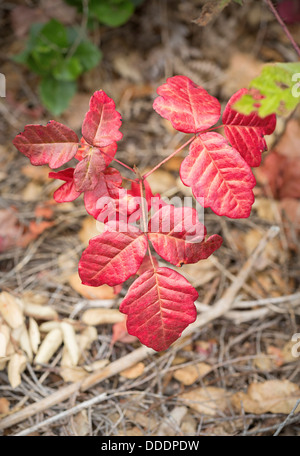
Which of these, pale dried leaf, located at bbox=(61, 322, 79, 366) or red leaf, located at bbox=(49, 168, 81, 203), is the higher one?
red leaf, located at bbox=(49, 168, 81, 203)

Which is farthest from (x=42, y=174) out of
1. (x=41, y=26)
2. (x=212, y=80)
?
(x=212, y=80)

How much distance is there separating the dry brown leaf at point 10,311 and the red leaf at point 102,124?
78 centimetres

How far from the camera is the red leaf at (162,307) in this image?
1.00 m

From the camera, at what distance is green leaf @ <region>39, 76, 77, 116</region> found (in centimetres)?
207

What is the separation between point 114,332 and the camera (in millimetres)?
1492

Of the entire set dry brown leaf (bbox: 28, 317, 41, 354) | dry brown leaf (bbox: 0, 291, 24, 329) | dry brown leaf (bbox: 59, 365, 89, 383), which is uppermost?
dry brown leaf (bbox: 0, 291, 24, 329)

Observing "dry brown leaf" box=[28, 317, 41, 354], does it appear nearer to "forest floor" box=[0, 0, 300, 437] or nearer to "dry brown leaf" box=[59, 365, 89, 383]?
"forest floor" box=[0, 0, 300, 437]

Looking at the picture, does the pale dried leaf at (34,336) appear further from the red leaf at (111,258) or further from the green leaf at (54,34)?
the green leaf at (54,34)

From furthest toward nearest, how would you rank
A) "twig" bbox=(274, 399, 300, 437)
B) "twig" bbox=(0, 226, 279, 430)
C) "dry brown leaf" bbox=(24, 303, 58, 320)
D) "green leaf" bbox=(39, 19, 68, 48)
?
"green leaf" bbox=(39, 19, 68, 48)
"dry brown leaf" bbox=(24, 303, 58, 320)
"twig" bbox=(0, 226, 279, 430)
"twig" bbox=(274, 399, 300, 437)

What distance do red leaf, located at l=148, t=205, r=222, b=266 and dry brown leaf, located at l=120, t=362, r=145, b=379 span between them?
605 mm

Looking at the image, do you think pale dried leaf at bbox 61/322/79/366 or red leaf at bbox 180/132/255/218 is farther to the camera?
pale dried leaf at bbox 61/322/79/366

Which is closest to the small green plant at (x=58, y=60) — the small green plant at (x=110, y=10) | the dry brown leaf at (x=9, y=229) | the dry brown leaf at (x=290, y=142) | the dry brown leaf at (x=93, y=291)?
the small green plant at (x=110, y=10)

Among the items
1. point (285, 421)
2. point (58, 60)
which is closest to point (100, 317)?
point (285, 421)

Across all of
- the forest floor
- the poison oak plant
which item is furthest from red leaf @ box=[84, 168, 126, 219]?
the forest floor
